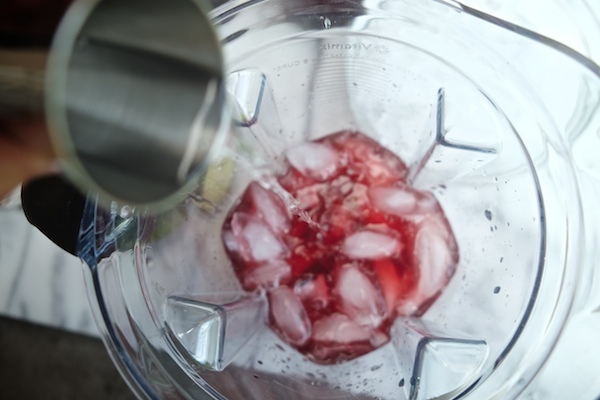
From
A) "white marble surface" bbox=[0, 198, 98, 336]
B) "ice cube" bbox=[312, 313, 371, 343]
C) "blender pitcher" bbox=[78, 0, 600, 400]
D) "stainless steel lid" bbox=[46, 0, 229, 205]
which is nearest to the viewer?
"stainless steel lid" bbox=[46, 0, 229, 205]

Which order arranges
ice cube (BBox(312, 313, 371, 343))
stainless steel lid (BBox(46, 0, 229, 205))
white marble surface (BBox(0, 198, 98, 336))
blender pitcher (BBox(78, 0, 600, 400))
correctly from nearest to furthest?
1. stainless steel lid (BBox(46, 0, 229, 205))
2. blender pitcher (BBox(78, 0, 600, 400))
3. ice cube (BBox(312, 313, 371, 343))
4. white marble surface (BBox(0, 198, 98, 336))

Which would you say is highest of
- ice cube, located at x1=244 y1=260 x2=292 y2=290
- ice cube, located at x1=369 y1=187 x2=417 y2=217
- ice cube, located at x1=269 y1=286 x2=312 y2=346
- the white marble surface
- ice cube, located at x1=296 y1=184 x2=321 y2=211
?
ice cube, located at x1=369 y1=187 x2=417 y2=217

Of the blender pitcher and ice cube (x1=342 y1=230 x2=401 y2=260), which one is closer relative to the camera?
the blender pitcher

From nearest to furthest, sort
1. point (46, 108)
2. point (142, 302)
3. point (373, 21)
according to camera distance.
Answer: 1. point (46, 108)
2. point (142, 302)
3. point (373, 21)

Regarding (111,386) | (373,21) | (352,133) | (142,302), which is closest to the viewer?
(142,302)

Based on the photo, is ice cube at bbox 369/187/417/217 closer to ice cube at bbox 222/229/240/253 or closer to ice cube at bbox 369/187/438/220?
ice cube at bbox 369/187/438/220

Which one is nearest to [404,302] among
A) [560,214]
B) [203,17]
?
[560,214]

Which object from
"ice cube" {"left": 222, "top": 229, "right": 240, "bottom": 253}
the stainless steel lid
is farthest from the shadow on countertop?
the stainless steel lid

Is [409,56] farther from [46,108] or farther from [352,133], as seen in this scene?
[46,108]

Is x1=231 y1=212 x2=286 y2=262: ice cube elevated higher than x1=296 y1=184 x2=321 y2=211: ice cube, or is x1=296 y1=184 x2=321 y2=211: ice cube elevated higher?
x1=296 y1=184 x2=321 y2=211: ice cube
